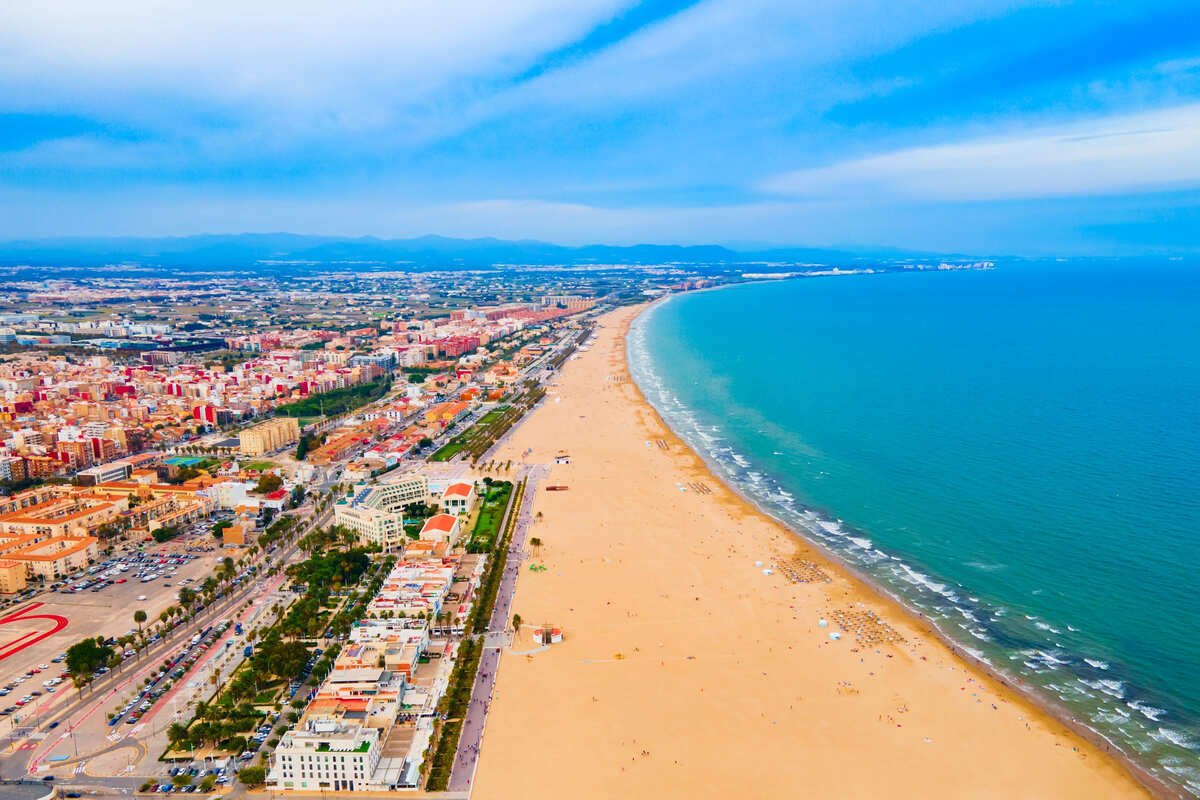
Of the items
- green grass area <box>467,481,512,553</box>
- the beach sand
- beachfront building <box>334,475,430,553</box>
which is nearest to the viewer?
the beach sand

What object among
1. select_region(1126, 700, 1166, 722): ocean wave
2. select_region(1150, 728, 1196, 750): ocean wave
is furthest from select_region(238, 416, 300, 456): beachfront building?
select_region(1150, 728, 1196, 750): ocean wave

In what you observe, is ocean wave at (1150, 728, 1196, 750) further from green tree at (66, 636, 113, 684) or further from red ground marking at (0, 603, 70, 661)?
red ground marking at (0, 603, 70, 661)

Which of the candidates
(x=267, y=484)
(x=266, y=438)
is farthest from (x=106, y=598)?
(x=266, y=438)

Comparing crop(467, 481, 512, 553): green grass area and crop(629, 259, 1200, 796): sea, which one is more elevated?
crop(629, 259, 1200, 796): sea

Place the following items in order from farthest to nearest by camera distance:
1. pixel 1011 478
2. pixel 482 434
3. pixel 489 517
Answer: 1. pixel 482 434
2. pixel 1011 478
3. pixel 489 517

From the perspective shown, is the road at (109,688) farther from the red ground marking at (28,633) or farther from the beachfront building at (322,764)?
the beachfront building at (322,764)

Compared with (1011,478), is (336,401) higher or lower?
lower

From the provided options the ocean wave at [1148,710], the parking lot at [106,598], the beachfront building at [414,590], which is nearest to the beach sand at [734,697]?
the ocean wave at [1148,710]

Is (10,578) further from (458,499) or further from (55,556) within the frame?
(458,499)
